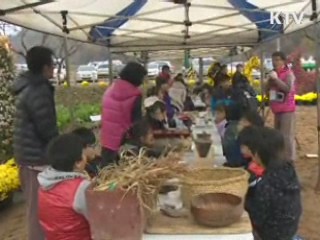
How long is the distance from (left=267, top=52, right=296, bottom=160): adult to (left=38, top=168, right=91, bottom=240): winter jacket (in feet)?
13.9

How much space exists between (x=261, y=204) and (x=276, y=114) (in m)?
3.96

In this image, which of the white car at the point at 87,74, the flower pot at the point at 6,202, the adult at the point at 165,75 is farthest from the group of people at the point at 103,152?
Answer: the white car at the point at 87,74

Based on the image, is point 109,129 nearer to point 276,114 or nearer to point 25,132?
point 25,132

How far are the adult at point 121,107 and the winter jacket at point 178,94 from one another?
3242 mm

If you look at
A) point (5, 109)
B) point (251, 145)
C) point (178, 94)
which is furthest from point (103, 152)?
point (178, 94)

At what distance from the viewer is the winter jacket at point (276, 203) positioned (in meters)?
2.67

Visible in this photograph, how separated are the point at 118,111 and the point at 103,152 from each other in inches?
15.5

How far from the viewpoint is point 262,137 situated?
9.14ft

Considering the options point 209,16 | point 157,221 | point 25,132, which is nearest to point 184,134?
point 25,132

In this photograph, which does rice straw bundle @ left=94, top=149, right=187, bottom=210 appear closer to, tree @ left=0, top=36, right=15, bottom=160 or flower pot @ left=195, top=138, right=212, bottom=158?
Answer: flower pot @ left=195, top=138, right=212, bottom=158

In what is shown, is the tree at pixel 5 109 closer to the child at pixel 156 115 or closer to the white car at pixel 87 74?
the child at pixel 156 115

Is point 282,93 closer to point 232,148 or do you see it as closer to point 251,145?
point 232,148

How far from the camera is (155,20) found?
21.3ft

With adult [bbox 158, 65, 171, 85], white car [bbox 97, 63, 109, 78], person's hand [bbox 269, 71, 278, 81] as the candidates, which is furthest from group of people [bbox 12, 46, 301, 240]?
white car [bbox 97, 63, 109, 78]
